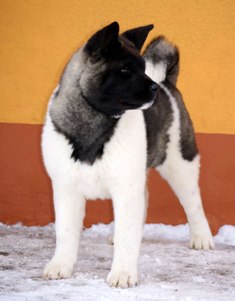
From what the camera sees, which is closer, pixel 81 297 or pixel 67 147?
→ pixel 81 297

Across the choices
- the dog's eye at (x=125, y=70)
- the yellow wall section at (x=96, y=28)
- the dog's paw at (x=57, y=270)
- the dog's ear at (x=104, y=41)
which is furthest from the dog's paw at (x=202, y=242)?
the dog's ear at (x=104, y=41)

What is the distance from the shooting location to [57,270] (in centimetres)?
307

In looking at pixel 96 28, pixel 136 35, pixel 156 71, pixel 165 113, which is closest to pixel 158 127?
pixel 165 113

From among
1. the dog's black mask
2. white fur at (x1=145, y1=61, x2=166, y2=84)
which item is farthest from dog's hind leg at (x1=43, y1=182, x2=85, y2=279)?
white fur at (x1=145, y1=61, x2=166, y2=84)

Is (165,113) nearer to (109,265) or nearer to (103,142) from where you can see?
(103,142)

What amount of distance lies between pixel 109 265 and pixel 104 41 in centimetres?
137

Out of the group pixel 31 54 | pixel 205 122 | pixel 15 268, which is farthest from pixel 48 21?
pixel 15 268

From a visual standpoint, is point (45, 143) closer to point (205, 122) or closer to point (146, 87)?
point (146, 87)

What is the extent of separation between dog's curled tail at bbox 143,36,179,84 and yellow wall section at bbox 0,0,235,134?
18.6 inches

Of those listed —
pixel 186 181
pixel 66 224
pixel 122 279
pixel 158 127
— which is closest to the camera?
pixel 122 279

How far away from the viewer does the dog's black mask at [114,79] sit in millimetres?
2939

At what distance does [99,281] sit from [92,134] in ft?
2.57

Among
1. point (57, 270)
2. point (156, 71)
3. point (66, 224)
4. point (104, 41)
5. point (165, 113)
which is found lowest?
point (57, 270)

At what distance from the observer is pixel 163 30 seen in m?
4.53
